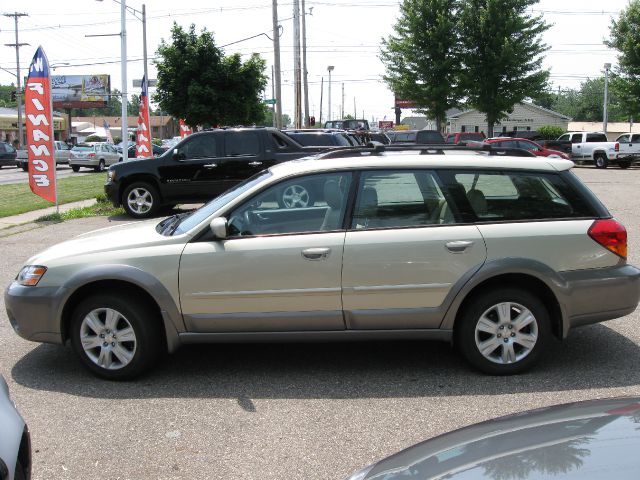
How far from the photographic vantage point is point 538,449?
2.23 metres

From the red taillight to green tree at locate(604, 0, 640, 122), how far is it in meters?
35.1

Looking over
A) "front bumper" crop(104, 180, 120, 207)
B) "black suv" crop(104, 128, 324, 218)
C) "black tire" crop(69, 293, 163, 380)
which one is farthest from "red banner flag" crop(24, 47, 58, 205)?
"black tire" crop(69, 293, 163, 380)

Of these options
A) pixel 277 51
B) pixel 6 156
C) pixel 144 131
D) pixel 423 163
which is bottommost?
pixel 423 163

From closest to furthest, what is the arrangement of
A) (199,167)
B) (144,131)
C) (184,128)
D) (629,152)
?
(199,167) < (144,131) < (629,152) < (184,128)

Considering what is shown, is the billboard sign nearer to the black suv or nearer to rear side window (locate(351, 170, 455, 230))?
the black suv

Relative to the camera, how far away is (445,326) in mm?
4926

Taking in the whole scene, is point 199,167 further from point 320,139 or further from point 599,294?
point 599,294

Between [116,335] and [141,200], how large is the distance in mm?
9903

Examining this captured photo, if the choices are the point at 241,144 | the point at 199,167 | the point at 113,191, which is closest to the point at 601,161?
the point at 241,144

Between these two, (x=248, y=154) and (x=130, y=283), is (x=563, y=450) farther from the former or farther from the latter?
(x=248, y=154)

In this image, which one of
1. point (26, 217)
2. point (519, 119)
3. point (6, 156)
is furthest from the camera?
point (519, 119)

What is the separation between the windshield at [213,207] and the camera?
5.15 meters

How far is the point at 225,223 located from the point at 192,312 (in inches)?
26.9

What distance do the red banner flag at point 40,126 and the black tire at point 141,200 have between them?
1912 mm
